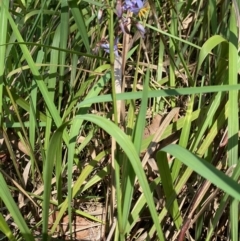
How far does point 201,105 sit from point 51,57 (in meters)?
0.38

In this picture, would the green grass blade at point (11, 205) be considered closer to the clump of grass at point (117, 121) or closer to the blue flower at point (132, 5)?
the clump of grass at point (117, 121)

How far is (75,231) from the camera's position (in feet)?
4.22

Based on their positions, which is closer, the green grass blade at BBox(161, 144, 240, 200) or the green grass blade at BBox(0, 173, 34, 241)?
the green grass blade at BBox(161, 144, 240, 200)

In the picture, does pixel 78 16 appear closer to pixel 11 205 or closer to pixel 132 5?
pixel 132 5

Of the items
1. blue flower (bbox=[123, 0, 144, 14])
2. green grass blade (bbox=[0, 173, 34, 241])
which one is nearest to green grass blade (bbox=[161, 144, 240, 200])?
blue flower (bbox=[123, 0, 144, 14])

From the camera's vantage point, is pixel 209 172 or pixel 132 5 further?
pixel 132 5

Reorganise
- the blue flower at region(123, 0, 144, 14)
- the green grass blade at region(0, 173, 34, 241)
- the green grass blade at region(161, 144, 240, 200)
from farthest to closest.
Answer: the green grass blade at region(0, 173, 34, 241) < the blue flower at region(123, 0, 144, 14) < the green grass blade at region(161, 144, 240, 200)

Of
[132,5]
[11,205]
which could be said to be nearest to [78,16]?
[132,5]

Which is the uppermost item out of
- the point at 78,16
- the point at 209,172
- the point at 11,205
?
the point at 78,16

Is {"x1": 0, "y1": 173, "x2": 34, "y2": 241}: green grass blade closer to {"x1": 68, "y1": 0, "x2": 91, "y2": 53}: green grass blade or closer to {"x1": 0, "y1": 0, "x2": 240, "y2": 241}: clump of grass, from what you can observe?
{"x1": 0, "y1": 0, "x2": 240, "y2": 241}: clump of grass

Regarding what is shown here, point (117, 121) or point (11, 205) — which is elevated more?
point (117, 121)

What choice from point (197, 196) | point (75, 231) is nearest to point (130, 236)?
point (75, 231)

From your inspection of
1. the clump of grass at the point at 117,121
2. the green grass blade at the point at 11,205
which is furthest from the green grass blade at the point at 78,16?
the green grass blade at the point at 11,205

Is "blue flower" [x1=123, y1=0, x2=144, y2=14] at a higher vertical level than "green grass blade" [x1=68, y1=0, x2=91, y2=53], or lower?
higher
